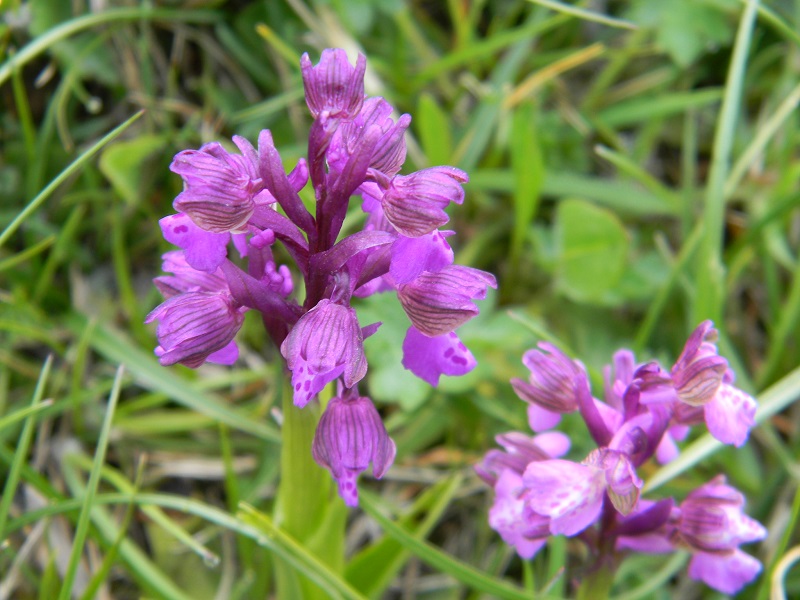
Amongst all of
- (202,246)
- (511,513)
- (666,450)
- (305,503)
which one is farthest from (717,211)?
(202,246)

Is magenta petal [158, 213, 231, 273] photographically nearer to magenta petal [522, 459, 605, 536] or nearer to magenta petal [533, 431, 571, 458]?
magenta petal [522, 459, 605, 536]

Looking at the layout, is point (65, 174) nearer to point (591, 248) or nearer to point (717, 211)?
point (591, 248)

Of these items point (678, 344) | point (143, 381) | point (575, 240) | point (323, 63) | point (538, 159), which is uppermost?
point (323, 63)

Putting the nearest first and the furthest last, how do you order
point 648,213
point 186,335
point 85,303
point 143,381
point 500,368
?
1. point 186,335
2. point 143,381
3. point 500,368
4. point 85,303
5. point 648,213

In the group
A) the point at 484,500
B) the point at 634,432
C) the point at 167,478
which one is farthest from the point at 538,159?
the point at 167,478

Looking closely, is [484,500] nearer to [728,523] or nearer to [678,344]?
[678,344]

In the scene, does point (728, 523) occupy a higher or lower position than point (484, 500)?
higher

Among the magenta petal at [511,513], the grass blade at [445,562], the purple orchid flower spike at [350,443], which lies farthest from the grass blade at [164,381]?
the purple orchid flower spike at [350,443]
